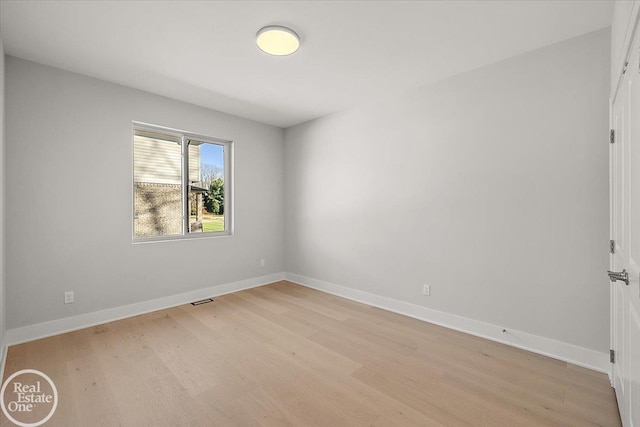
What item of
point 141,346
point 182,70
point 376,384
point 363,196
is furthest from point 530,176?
point 141,346

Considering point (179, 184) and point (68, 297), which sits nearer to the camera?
point (68, 297)

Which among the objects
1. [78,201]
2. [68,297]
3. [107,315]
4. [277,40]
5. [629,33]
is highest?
[277,40]

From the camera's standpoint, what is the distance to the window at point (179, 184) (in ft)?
11.4

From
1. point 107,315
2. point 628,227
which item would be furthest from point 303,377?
point 107,315

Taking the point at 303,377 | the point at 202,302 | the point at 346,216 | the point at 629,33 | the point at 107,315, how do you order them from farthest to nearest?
the point at 346,216 < the point at 202,302 < the point at 107,315 < the point at 303,377 < the point at 629,33

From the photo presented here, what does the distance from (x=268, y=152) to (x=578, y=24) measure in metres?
3.83

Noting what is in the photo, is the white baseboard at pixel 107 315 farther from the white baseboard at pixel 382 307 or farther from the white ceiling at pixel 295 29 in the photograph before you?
the white ceiling at pixel 295 29

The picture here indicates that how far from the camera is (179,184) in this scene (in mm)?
3797

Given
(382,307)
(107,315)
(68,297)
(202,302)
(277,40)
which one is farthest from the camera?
(202,302)

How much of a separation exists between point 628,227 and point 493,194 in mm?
1326

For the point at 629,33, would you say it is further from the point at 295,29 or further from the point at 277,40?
the point at 277,40

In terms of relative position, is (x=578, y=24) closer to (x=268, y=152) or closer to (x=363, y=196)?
(x=363, y=196)

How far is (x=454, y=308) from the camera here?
2.97 metres

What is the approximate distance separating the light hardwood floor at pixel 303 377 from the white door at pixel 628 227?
1.35 feet
